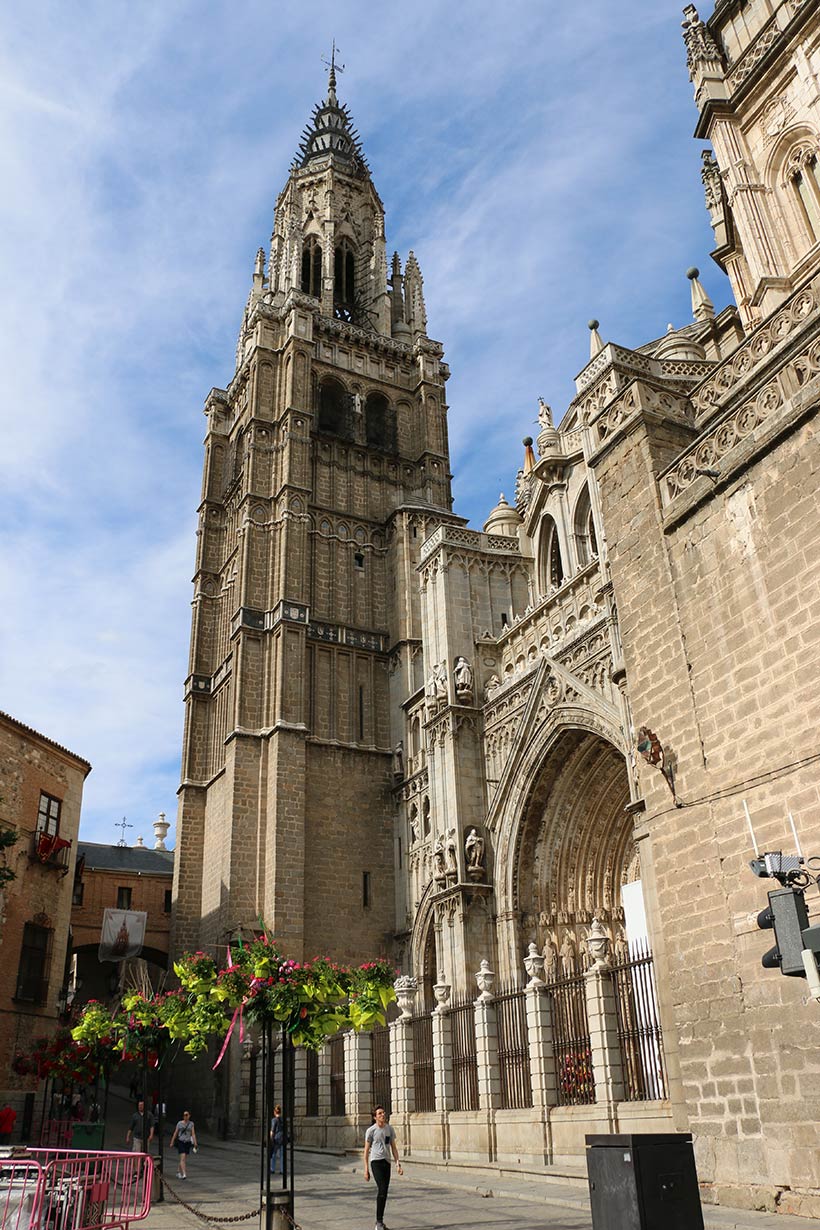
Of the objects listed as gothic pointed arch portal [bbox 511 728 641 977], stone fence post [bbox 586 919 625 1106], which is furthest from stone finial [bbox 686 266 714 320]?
stone fence post [bbox 586 919 625 1106]

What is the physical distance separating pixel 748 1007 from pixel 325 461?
29.1 meters

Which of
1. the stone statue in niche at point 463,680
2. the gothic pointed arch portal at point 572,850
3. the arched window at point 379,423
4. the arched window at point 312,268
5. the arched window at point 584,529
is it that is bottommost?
the gothic pointed arch portal at point 572,850

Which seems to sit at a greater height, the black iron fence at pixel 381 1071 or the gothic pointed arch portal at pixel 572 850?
the gothic pointed arch portal at pixel 572 850

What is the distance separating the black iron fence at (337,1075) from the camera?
71.0 ft

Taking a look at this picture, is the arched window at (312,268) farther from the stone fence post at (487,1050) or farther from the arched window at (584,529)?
the stone fence post at (487,1050)

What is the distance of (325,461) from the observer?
3566cm

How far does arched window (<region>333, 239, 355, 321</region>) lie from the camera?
44.2 meters

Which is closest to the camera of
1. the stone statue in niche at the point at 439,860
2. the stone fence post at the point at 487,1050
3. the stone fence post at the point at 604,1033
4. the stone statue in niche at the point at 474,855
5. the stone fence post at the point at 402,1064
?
the stone fence post at the point at 604,1033

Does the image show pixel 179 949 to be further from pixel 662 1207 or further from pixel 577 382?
pixel 662 1207

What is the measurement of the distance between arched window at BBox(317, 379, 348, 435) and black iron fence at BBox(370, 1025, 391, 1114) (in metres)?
23.4

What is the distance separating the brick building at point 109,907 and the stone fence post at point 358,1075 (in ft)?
74.2

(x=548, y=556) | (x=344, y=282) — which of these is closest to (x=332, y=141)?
(x=344, y=282)

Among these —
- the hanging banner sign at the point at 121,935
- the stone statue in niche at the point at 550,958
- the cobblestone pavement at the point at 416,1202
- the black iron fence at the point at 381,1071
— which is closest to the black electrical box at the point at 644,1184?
the cobblestone pavement at the point at 416,1202

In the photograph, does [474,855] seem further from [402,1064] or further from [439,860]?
[402,1064]
